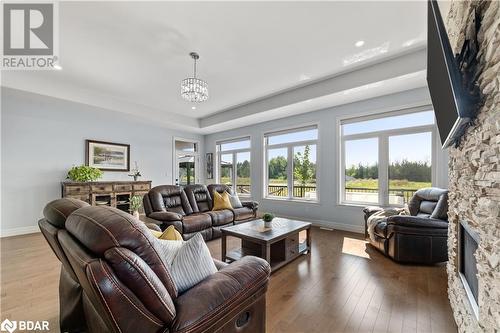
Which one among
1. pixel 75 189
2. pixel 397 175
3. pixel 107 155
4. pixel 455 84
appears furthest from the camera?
pixel 107 155

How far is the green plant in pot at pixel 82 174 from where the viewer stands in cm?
462

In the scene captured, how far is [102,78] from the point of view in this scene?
12.9ft

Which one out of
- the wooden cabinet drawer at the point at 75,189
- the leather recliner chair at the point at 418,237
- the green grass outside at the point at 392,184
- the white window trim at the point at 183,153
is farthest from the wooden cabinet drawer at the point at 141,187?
the leather recliner chair at the point at 418,237

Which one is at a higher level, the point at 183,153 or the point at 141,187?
the point at 183,153

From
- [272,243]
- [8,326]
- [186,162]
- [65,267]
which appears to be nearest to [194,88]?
[272,243]

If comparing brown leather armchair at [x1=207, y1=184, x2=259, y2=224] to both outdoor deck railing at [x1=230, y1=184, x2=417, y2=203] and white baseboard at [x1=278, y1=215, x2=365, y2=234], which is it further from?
white baseboard at [x1=278, y1=215, x2=365, y2=234]

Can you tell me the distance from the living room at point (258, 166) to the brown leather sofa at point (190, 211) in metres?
0.04

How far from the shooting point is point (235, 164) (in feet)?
23.1

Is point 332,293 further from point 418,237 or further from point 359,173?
point 359,173

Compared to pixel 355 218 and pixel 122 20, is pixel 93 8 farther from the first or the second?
pixel 355 218

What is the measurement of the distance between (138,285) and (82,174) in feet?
16.2

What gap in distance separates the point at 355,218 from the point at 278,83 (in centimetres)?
314

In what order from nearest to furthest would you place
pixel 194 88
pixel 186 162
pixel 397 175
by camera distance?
pixel 194 88 → pixel 397 175 → pixel 186 162

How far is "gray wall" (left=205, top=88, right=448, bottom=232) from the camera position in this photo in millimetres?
3856
